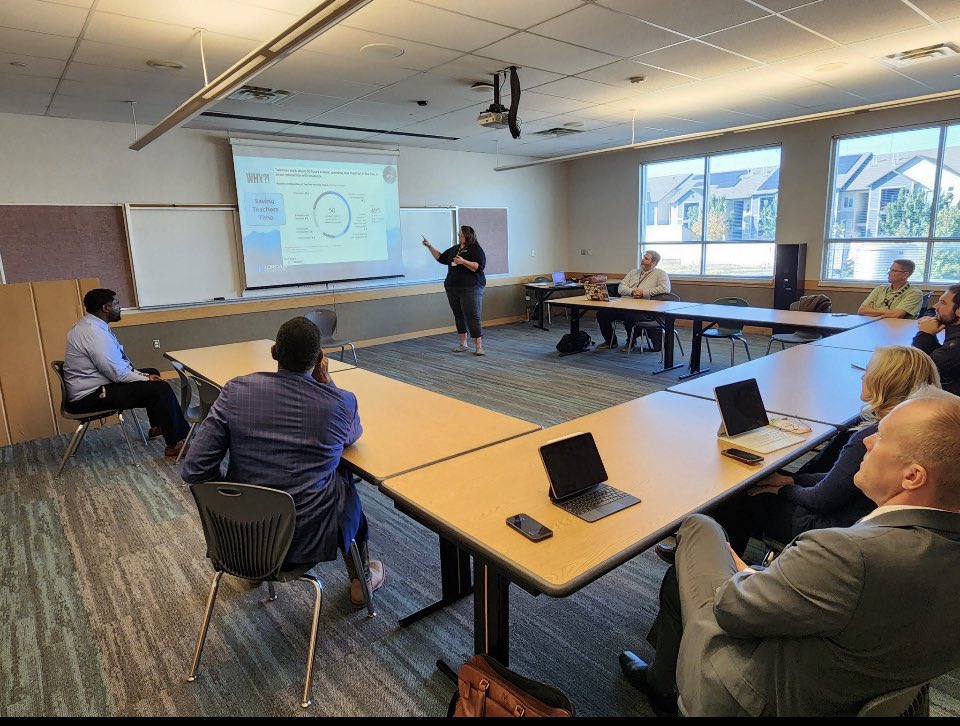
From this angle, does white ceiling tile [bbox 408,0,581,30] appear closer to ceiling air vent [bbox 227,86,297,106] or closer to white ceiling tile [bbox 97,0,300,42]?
white ceiling tile [bbox 97,0,300,42]

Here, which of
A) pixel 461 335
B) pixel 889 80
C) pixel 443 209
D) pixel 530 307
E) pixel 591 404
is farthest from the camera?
pixel 530 307

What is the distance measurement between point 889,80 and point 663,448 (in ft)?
17.5

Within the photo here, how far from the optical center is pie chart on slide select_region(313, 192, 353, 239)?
23.9 ft

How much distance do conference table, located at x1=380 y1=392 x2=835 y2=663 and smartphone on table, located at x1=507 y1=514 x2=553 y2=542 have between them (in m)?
0.02

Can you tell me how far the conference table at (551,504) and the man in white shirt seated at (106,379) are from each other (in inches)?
114

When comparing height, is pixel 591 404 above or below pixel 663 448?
below

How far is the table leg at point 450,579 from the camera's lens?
226 cm

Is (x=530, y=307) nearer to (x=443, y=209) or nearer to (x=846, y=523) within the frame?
(x=443, y=209)

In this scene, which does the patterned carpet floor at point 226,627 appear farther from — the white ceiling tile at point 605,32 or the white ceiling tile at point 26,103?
the white ceiling tile at point 26,103

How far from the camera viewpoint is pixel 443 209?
8.64 meters

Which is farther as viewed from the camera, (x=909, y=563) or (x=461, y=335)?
(x=461, y=335)

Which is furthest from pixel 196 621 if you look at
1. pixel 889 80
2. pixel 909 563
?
pixel 889 80

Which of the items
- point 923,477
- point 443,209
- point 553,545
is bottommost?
point 553,545

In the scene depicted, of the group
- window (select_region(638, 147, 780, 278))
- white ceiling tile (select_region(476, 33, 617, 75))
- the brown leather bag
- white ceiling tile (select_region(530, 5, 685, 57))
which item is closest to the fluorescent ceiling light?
white ceiling tile (select_region(476, 33, 617, 75))
